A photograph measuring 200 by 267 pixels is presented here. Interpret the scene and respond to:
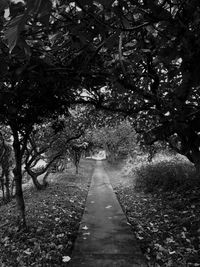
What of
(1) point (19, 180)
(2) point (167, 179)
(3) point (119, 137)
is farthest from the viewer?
(3) point (119, 137)

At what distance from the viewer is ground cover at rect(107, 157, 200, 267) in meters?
4.71

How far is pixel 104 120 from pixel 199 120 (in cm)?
795

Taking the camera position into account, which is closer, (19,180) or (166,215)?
(19,180)

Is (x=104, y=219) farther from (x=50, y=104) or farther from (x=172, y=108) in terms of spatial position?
(x=172, y=108)

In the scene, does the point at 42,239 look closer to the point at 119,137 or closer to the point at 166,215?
the point at 166,215

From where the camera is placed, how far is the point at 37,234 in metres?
5.50

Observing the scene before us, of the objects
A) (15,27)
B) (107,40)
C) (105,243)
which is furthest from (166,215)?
(15,27)

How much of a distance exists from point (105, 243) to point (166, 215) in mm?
2450

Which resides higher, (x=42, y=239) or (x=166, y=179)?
(x=166, y=179)

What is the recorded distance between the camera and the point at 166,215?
707cm

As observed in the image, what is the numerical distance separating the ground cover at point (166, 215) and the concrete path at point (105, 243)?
0.79ft

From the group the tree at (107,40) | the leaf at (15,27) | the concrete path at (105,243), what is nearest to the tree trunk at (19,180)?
the concrete path at (105,243)

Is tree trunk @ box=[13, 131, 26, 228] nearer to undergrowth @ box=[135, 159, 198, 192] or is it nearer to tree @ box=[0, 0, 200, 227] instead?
tree @ box=[0, 0, 200, 227]

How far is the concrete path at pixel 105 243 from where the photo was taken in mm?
4438
